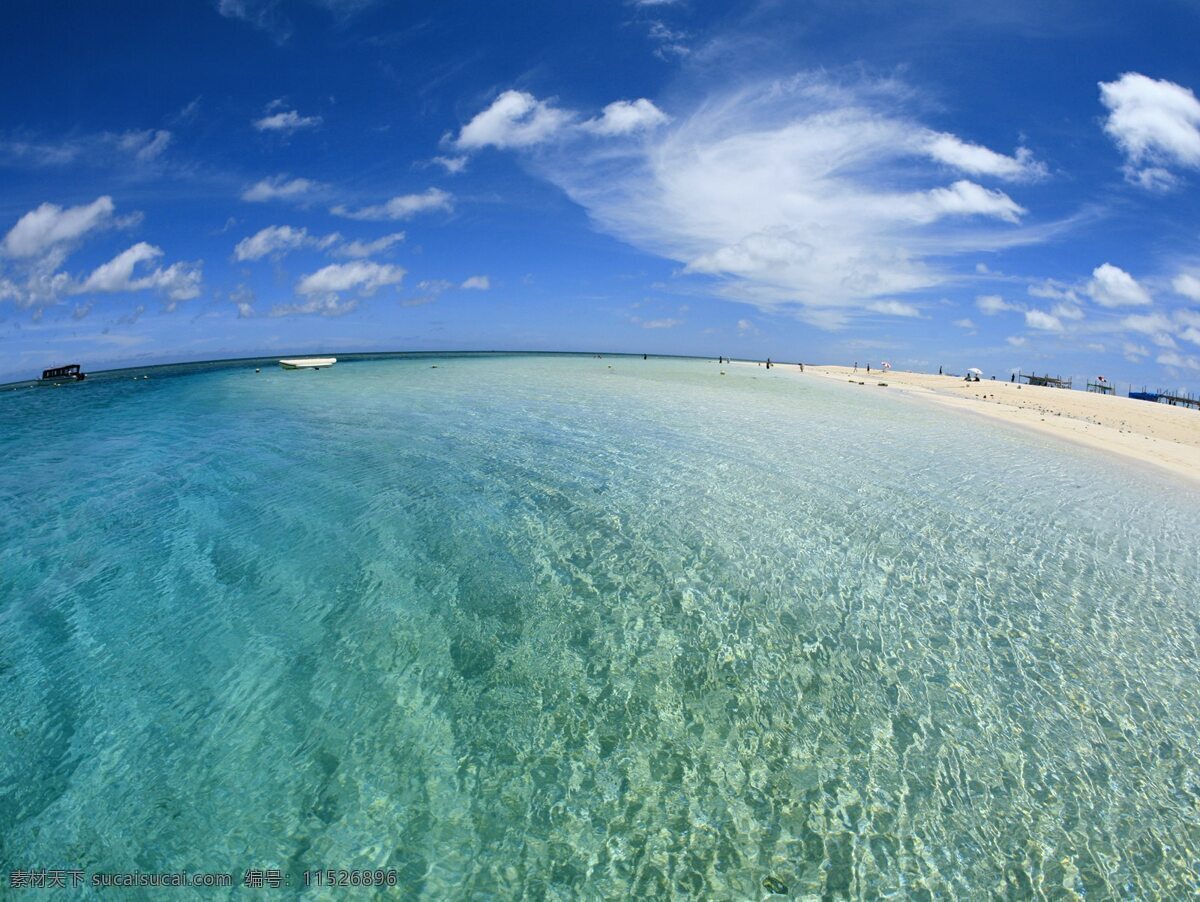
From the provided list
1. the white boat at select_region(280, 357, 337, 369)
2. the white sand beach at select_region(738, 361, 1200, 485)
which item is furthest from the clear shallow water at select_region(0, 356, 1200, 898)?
the white boat at select_region(280, 357, 337, 369)

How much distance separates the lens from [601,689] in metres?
6.38

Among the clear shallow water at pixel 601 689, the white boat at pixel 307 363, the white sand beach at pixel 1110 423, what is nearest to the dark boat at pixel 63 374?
the white boat at pixel 307 363

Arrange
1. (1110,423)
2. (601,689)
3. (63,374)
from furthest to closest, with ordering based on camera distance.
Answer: (63,374)
(1110,423)
(601,689)

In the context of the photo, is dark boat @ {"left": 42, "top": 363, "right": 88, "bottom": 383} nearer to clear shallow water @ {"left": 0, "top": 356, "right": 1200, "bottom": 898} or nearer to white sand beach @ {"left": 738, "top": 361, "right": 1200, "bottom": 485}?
clear shallow water @ {"left": 0, "top": 356, "right": 1200, "bottom": 898}

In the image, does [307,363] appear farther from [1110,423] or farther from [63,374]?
[1110,423]

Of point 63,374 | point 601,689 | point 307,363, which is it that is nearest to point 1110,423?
point 601,689

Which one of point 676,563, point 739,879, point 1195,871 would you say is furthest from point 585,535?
point 1195,871

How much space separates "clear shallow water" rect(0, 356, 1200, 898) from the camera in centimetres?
444

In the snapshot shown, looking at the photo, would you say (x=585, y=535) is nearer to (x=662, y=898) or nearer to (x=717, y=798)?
(x=717, y=798)

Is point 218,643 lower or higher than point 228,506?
lower

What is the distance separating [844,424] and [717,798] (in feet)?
93.8

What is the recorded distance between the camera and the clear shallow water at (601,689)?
14.6 feet

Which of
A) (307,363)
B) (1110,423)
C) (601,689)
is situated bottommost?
Result: (601,689)

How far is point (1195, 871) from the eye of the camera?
4383 millimetres
